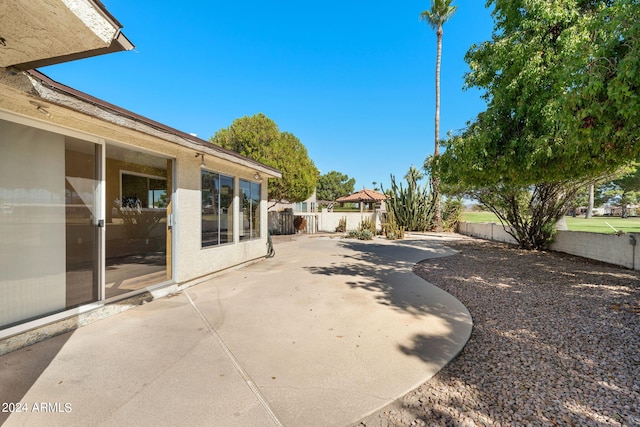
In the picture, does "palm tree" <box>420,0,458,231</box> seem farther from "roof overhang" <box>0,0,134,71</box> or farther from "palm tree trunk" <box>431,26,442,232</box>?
"roof overhang" <box>0,0,134,71</box>

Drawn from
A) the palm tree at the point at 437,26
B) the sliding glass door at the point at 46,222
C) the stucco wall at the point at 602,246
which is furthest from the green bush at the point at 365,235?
the sliding glass door at the point at 46,222

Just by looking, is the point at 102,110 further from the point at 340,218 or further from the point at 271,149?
the point at 340,218

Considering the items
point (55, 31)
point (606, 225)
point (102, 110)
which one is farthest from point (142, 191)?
point (606, 225)

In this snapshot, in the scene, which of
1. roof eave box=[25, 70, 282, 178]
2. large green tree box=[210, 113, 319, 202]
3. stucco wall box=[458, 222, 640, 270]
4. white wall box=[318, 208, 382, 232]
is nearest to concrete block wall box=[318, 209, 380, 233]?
white wall box=[318, 208, 382, 232]

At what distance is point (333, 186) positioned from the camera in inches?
2142

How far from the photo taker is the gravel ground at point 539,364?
202 centimetres

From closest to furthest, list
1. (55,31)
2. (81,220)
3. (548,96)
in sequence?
(55,31) → (81,220) → (548,96)

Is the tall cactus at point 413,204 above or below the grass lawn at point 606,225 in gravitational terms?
above

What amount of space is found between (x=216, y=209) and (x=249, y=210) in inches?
57.8

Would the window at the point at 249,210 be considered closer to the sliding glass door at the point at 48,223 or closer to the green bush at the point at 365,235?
the sliding glass door at the point at 48,223

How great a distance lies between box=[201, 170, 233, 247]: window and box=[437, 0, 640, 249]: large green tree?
20.6 ft

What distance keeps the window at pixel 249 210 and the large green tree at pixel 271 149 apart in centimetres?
799

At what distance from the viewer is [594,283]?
5656 mm

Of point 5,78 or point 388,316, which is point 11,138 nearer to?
point 5,78
